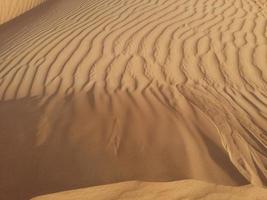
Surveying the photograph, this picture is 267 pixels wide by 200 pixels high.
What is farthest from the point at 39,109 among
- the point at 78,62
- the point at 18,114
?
the point at 78,62

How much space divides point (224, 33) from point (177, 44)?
770 mm

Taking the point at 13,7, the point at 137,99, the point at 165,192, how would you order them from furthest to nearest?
the point at 13,7
the point at 137,99
the point at 165,192

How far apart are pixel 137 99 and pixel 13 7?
6.87m

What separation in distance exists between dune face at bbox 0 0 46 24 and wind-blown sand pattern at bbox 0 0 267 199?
9.54 feet

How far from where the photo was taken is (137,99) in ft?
13.5

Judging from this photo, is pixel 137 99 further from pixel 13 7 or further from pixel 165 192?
pixel 13 7

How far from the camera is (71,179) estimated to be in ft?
10.0

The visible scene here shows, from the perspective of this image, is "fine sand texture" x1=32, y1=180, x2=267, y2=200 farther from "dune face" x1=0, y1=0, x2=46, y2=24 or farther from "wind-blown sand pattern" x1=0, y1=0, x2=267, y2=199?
"dune face" x1=0, y1=0, x2=46, y2=24

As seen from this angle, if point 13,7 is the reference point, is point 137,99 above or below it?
below

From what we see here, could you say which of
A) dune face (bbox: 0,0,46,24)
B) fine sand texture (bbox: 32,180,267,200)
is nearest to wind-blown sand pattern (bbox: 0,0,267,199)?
fine sand texture (bbox: 32,180,267,200)

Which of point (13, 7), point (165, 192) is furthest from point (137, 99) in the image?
point (13, 7)

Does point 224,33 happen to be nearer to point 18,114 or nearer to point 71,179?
point 18,114

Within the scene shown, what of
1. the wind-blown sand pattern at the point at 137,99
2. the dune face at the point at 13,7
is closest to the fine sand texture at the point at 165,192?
the wind-blown sand pattern at the point at 137,99

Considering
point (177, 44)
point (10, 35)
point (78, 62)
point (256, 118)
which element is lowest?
point (256, 118)
